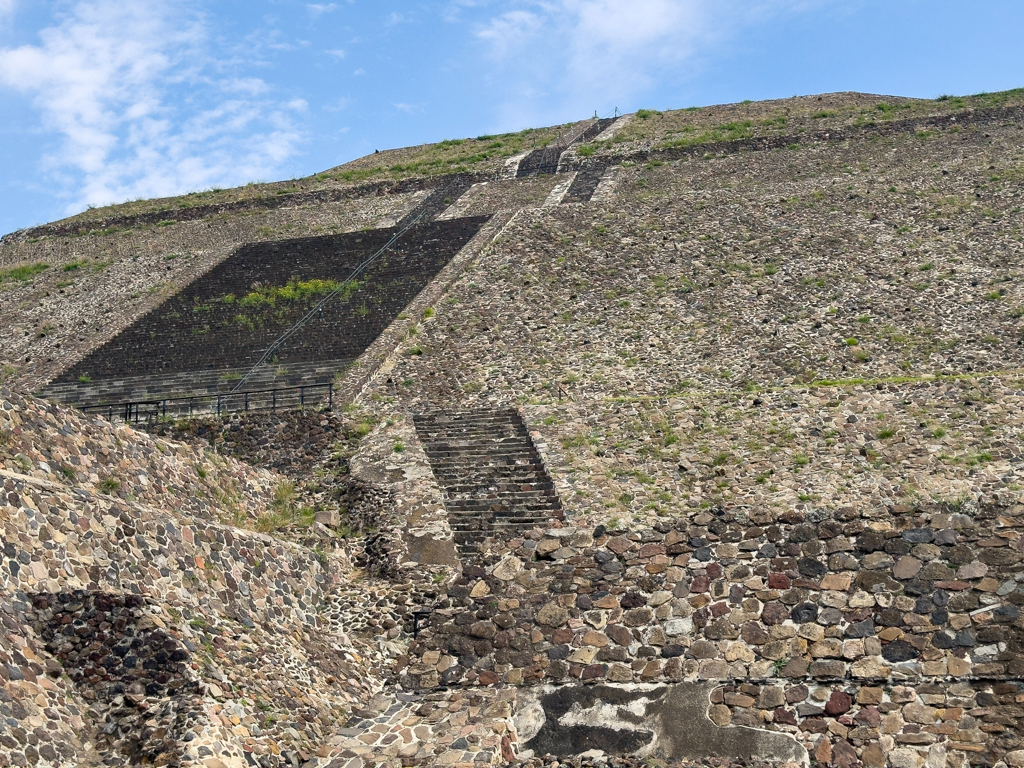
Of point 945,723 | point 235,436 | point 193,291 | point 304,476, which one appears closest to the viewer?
point 945,723

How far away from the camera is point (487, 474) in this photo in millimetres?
17812

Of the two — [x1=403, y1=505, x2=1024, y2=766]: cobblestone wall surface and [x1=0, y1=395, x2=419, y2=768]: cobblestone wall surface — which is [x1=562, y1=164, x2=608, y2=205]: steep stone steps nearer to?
[x1=0, y1=395, x2=419, y2=768]: cobblestone wall surface

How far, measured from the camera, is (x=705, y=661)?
10.4 m

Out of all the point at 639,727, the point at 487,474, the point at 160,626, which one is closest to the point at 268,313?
the point at 487,474

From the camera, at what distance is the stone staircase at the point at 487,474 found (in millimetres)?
16219

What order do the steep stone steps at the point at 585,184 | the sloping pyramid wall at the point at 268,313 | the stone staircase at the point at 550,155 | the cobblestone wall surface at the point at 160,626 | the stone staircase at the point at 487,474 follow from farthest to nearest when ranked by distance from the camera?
the stone staircase at the point at 550,155 < the steep stone steps at the point at 585,184 < the sloping pyramid wall at the point at 268,313 < the stone staircase at the point at 487,474 < the cobblestone wall surface at the point at 160,626

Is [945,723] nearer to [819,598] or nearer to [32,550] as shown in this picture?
[819,598]

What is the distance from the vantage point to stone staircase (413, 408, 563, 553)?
16.2m

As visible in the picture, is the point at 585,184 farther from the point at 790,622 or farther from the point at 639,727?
the point at 639,727

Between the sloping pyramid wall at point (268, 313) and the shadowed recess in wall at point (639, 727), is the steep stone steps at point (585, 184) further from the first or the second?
the shadowed recess in wall at point (639, 727)

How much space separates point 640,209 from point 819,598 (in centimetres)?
2243

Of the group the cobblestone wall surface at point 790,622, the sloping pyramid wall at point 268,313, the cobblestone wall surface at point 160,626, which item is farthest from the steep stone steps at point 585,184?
the cobblestone wall surface at point 790,622

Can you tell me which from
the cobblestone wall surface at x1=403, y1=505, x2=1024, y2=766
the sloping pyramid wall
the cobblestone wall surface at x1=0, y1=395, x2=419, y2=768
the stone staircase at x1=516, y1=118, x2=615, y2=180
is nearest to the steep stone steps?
the stone staircase at x1=516, y1=118, x2=615, y2=180

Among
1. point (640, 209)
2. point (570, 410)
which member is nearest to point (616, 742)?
point (570, 410)
